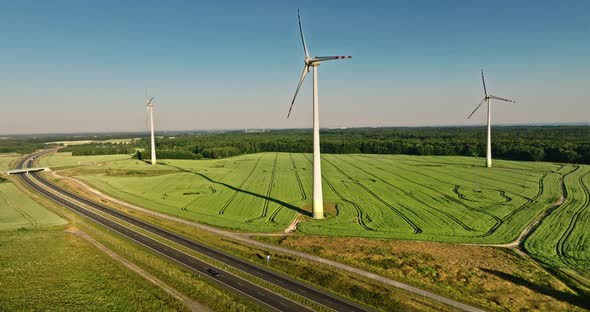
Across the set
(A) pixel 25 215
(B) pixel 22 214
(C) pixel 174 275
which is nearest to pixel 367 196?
(C) pixel 174 275

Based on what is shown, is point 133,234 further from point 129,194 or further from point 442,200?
point 442,200

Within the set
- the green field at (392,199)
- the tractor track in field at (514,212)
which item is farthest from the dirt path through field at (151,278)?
the tractor track in field at (514,212)

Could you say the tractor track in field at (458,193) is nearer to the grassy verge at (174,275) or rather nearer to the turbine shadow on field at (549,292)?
the turbine shadow on field at (549,292)

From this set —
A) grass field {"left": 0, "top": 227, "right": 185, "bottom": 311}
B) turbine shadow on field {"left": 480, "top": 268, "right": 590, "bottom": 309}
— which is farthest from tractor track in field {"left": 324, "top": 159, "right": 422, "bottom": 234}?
grass field {"left": 0, "top": 227, "right": 185, "bottom": 311}

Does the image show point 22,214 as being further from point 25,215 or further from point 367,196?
point 367,196

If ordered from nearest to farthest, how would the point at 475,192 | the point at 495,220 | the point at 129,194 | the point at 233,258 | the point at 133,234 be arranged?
the point at 233,258, the point at 133,234, the point at 495,220, the point at 475,192, the point at 129,194

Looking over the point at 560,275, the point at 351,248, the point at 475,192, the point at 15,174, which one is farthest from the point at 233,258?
the point at 15,174
